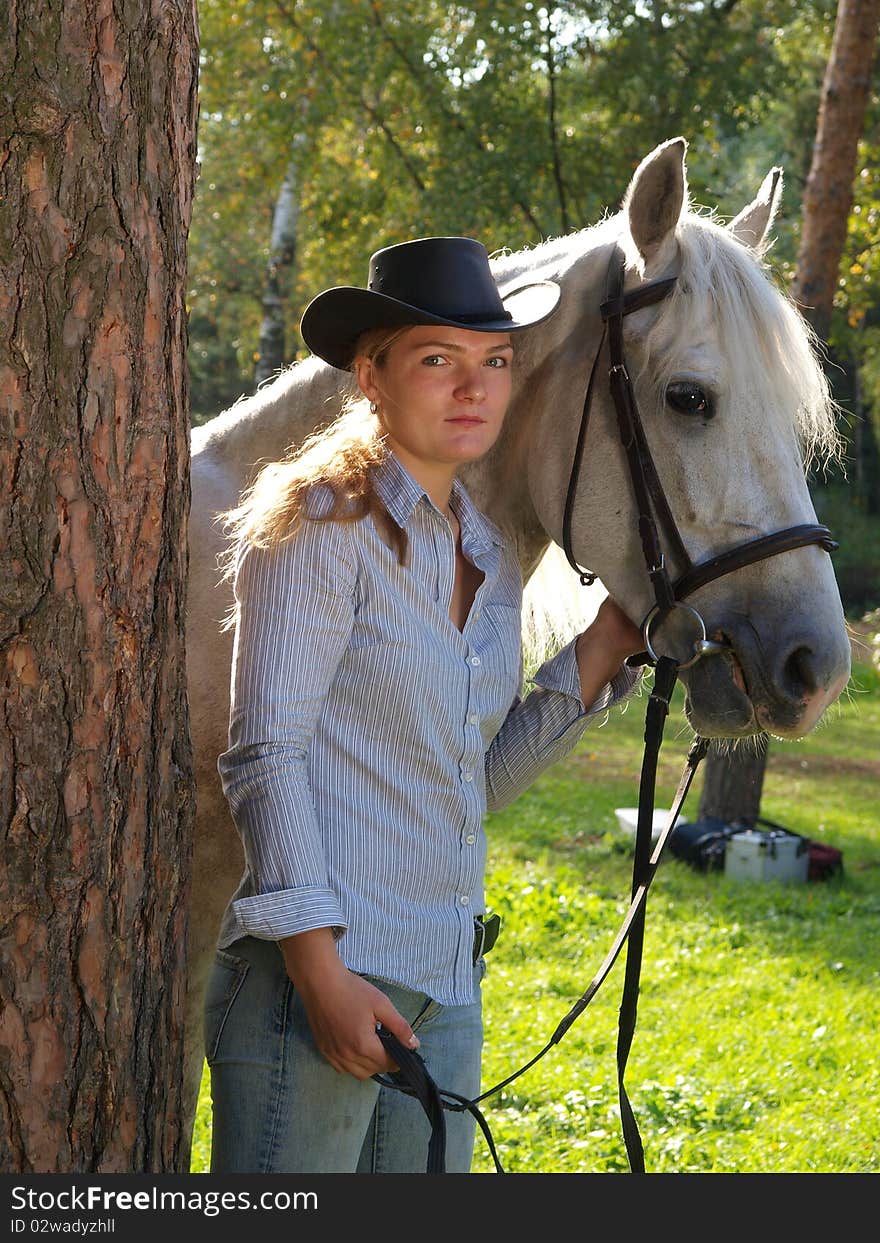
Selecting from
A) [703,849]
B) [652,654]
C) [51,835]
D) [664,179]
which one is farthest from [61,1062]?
[703,849]

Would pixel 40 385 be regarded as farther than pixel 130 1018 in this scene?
No

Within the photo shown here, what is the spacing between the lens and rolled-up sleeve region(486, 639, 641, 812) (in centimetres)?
216

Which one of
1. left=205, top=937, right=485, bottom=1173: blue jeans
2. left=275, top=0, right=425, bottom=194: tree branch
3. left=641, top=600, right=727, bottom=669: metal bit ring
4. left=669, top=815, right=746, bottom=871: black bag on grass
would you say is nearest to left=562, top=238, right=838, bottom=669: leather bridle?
left=641, top=600, right=727, bottom=669: metal bit ring

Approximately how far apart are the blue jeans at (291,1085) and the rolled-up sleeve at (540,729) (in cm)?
43

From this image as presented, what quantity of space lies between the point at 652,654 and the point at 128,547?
94cm

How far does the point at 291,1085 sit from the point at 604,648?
931mm

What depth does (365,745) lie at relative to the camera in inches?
72.2

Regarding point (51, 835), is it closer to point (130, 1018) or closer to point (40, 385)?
point (130, 1018)

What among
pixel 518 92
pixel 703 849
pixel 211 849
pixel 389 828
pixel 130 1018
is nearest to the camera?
pixel 130 1018

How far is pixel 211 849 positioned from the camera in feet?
7.75

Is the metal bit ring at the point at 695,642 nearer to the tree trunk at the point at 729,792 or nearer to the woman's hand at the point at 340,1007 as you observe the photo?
the woman's hand at the point at 340,1007

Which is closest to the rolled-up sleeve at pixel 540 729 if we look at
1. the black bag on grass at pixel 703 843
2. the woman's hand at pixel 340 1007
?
the woman's hand at pixel 340 1007

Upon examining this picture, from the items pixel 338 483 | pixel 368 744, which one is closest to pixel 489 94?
pixel 338 483

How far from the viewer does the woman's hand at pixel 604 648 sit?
2215 mm
